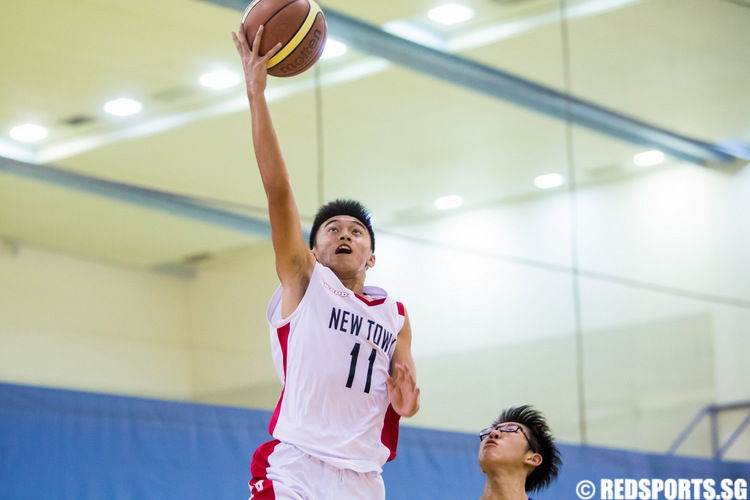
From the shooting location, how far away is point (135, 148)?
5.96 meters

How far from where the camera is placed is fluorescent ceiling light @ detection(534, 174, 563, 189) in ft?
27.0

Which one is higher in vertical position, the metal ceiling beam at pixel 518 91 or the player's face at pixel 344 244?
the metal ceiling beam at pixel 518 91

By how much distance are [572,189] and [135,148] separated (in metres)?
3.87

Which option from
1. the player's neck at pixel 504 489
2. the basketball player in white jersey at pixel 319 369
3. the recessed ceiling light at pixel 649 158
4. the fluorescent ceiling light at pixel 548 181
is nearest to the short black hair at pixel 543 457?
the player's neck at pixel 504 489

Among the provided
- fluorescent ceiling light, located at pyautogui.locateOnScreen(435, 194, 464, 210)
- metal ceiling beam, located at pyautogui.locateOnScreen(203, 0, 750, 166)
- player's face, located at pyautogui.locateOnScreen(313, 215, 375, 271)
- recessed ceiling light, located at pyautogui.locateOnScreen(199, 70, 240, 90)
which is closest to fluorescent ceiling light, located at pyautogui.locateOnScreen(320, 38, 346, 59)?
metal ceiling beam, located at pyautogui.locateOnScreen(203, 0, 750, 166)

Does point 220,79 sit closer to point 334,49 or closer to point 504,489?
point 334,49

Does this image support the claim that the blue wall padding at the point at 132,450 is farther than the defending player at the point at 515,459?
Yes

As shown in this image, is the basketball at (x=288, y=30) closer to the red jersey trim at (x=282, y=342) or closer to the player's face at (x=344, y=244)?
the player's face at (x=344, y=244)

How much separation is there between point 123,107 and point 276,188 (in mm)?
3094

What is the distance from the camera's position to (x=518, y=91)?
8.20 metres

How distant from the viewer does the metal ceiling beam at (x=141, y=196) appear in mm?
5465

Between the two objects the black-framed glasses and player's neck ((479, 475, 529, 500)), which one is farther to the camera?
the black-framed glasses

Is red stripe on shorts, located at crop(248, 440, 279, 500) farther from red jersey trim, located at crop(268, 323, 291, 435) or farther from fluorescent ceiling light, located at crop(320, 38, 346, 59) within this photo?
fluorescent ceiling light, located at crop(320, 38, 346, 59)

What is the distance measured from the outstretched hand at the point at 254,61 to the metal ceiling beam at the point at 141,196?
2.49 meters
